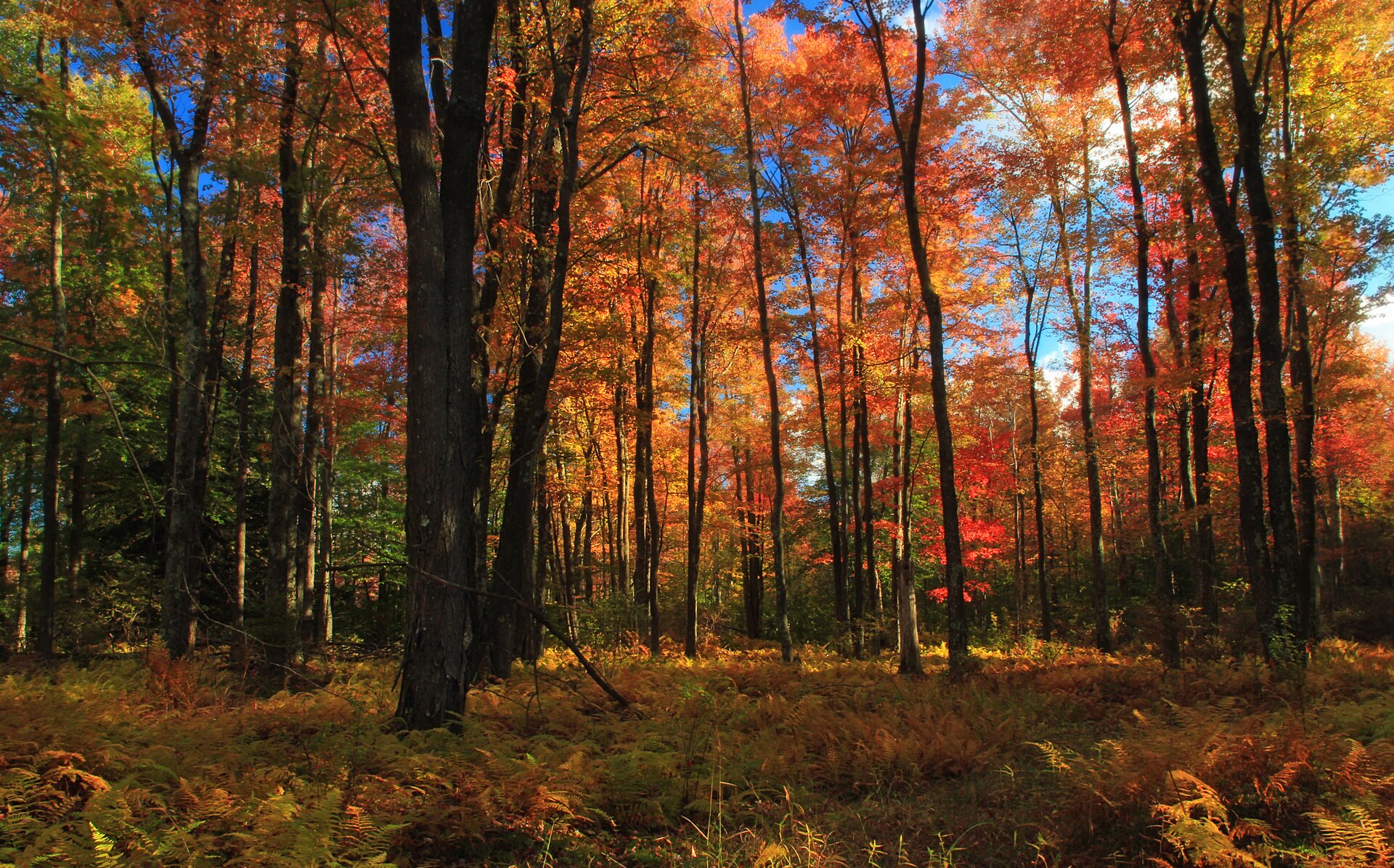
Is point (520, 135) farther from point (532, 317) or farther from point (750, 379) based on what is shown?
point (750, 379)

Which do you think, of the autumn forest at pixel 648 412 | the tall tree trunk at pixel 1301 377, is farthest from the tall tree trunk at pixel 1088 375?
the tall tree trunk at pixel 1301 377

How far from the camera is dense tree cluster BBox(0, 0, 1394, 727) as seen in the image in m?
7.46

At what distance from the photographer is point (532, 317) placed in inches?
369

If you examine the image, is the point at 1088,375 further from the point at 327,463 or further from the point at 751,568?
the point at 327,463

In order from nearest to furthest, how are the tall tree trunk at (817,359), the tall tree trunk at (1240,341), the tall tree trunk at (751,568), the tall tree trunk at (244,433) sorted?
the tall tree trunk at (1240,341)
the tall tree trunk at (244,433)
the tall tree trunk at (817,359)
the tall tree trunk at (751,568)

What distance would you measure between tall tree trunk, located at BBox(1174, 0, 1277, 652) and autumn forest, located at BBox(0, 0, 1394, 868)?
0.23 ft

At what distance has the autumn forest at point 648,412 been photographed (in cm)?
407

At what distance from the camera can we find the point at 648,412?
46.6 ft

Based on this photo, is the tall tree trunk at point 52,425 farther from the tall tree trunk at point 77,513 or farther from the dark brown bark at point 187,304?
the dark brown bark at point 187,304

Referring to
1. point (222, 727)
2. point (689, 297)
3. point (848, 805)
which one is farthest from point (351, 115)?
point (689, 297)

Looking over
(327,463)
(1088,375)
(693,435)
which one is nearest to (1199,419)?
(1088,375)

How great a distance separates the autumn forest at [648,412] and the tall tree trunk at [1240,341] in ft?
0.23

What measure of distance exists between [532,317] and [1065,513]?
26328mm

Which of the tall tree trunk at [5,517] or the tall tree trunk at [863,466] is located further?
the tall tree trunk at [5,517]
